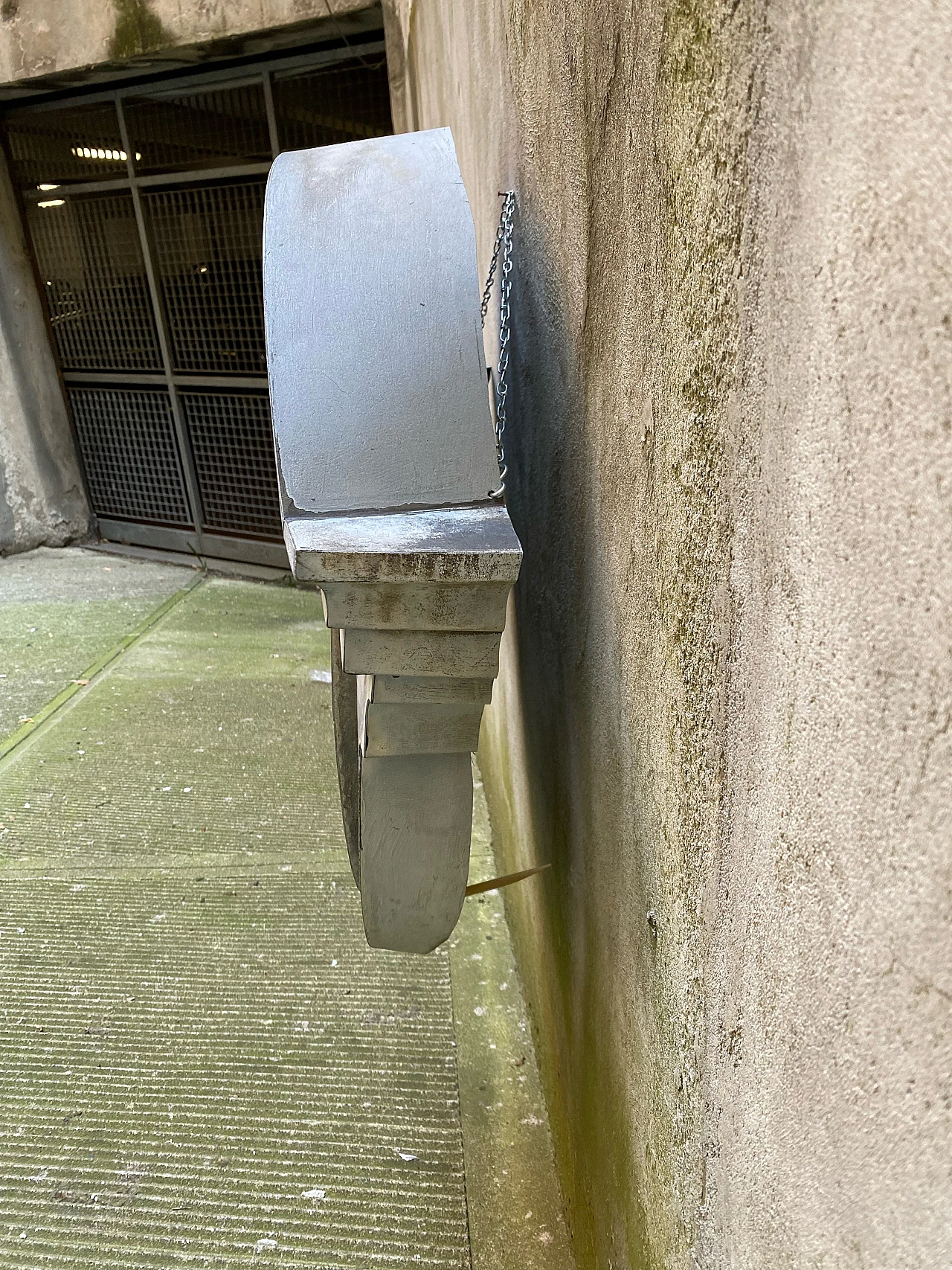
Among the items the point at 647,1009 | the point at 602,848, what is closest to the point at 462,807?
the point at 602,848

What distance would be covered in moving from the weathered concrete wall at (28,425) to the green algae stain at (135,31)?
1449 millimetres

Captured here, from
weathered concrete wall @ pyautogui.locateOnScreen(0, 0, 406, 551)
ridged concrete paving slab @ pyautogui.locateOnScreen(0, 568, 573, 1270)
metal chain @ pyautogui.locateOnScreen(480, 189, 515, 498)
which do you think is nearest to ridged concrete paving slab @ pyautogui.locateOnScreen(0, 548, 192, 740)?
weathered concrete wall @ pyautogui.locateOnScreen(0, 0, 406, 551)

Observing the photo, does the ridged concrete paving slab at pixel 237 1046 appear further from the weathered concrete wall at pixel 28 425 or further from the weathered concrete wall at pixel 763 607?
the weathered concrete wall at pixel 28 425

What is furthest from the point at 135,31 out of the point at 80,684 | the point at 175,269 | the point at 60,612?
the point at 80,684

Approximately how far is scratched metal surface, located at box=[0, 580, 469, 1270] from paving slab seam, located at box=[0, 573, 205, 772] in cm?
7

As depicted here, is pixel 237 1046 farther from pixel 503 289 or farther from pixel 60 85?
pixel 60 85

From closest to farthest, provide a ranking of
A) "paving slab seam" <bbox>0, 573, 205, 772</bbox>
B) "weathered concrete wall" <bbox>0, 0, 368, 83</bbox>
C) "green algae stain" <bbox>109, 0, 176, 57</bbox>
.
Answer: "paving slab seam" <bbox>0, 573, 205, 772</bbox> < "weathered concrete wall" <bbox>0, 0, 368, 83</bbox> < "green algae stain" <bbox>109, 0, 176, 57</bbox>

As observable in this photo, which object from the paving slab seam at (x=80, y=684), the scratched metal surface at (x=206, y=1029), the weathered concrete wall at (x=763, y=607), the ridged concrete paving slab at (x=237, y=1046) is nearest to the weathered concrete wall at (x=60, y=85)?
the paving slab seam at (x=80, y=684)

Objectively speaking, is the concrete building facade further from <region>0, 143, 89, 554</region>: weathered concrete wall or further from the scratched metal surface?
<region>0, 143, 89, 554</region>: weathered concrete wall

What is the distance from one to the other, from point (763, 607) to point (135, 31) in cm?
510

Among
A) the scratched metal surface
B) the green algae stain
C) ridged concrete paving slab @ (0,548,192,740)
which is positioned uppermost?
the green algae stain

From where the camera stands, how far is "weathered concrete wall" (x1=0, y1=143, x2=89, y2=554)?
5.58m

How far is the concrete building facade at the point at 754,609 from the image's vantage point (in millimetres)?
454

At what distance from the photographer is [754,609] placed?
2.18 ft
